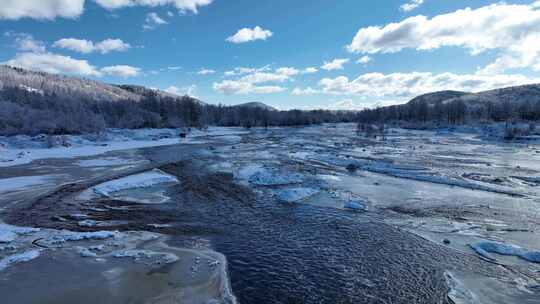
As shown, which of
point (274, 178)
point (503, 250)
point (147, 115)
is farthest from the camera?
point (147, 115)

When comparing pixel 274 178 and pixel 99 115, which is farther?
pixel 99 115

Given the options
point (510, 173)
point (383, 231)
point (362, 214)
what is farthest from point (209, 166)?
point (510, 173)

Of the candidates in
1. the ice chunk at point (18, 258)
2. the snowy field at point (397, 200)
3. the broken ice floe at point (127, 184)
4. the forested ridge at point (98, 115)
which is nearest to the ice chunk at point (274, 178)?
the snowy field at point (397, 200)

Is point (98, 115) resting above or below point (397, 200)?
above

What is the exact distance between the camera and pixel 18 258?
1120cm

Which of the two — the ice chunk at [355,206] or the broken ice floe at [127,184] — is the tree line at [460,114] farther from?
the broken ice floe at [127,184]

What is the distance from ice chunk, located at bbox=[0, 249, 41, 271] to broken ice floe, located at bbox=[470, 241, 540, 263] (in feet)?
54.1

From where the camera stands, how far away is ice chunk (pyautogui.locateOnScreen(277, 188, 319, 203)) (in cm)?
1985

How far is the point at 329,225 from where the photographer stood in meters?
15.2

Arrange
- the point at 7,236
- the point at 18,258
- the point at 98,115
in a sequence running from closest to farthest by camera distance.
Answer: the point at 18,258, the point at 7,236, the point at 98,115

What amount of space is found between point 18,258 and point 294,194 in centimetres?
1399

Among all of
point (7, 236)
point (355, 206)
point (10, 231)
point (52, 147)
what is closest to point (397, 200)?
point (355, 206)

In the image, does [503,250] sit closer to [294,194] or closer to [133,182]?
[294,194]

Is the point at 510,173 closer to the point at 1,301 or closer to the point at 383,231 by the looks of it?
the point at 383,231
